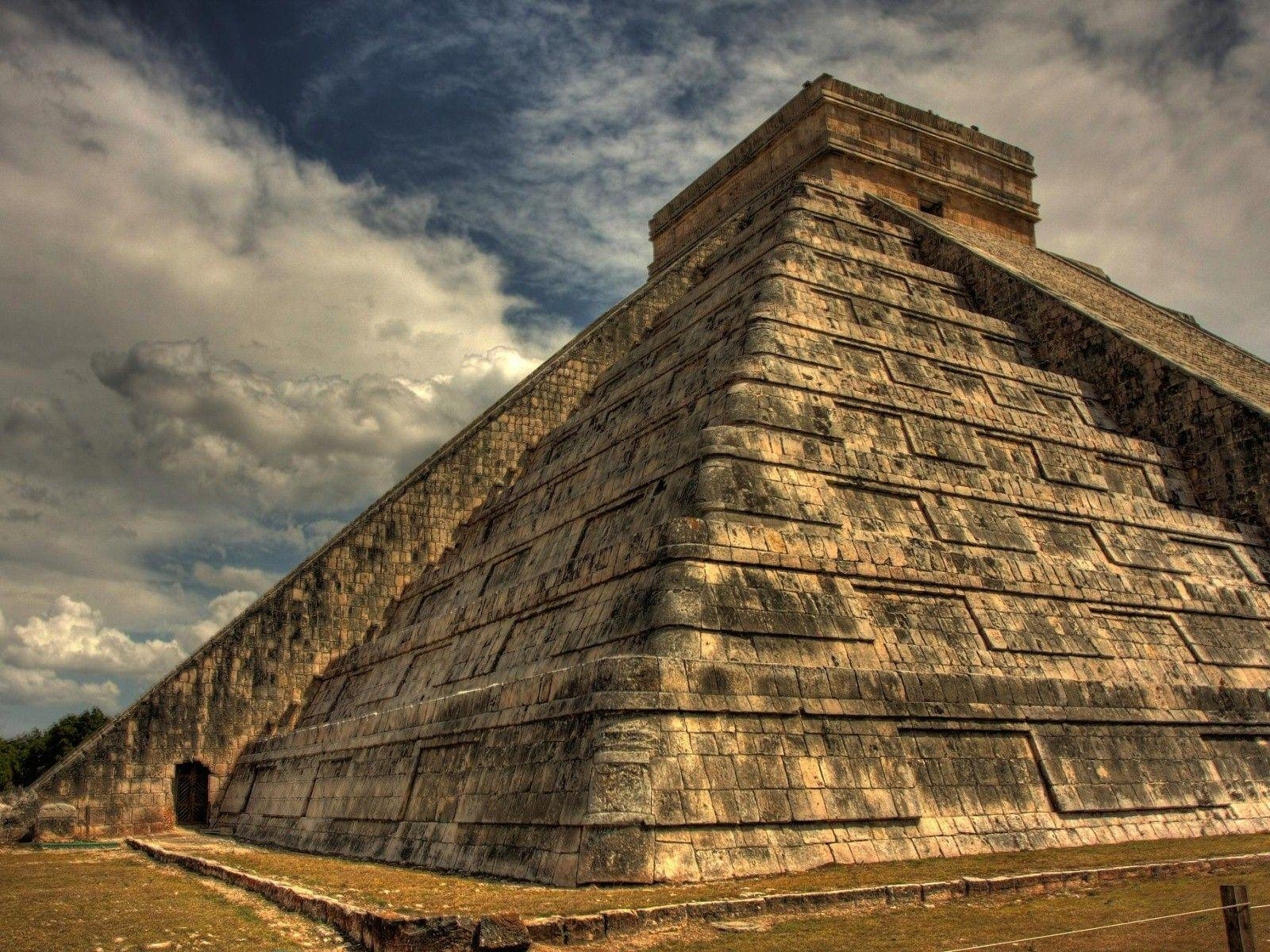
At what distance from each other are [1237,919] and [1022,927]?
7.09 ft

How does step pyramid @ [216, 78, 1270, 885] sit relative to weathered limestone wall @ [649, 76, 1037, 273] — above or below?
below

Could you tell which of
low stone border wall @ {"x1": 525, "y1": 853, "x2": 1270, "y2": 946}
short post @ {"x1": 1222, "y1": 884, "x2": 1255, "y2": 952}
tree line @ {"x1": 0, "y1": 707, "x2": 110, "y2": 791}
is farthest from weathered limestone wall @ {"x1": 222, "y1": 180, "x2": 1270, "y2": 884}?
tree line @ {"x1": 0, "y1": 707, "x2": 110, "y2": 791}

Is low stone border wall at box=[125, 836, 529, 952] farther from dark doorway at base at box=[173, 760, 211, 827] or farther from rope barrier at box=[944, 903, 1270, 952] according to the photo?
dark doorway at base at box=[173, 760, 211, 827]

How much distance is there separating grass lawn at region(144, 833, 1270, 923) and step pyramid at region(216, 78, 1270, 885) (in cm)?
28

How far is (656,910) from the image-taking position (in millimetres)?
7414

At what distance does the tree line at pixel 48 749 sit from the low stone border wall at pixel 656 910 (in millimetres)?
28468

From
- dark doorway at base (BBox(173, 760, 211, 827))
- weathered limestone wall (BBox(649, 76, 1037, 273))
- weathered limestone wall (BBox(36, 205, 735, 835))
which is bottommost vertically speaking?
dark doorway at base (BBox(173, 760, 211, 827))

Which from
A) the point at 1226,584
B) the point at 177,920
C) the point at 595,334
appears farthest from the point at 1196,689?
the point at 595,334

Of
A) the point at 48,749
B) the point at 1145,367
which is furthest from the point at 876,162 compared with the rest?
the point at 48,749

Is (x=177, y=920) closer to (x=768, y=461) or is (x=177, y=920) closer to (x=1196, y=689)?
(x=768, y=461)

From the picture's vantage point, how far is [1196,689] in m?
12.8

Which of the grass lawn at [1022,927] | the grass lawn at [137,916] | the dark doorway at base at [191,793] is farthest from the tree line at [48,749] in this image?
the grass lawn at [1022,927]

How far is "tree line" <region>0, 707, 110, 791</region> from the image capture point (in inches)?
1355

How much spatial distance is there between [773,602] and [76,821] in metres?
12.5
